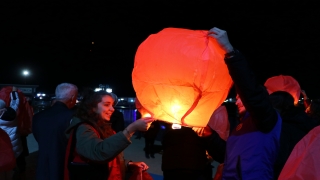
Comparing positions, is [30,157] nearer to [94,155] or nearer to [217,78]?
[94,155]

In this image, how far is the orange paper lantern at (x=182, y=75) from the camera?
1695mm

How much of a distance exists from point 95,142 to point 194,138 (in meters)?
1.52

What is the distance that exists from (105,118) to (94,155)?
0.54 metres

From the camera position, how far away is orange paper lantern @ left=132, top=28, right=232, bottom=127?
170 centimetres

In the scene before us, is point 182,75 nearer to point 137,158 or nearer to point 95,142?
point 95,142

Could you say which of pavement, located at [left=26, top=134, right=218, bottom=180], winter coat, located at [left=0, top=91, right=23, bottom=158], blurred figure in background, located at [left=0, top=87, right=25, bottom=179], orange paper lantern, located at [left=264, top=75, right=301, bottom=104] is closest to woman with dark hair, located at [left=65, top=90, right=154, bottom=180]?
orange paper lantern, located at [left=264, top=75, right=301, bottom=104]

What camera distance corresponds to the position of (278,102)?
95.0 inches

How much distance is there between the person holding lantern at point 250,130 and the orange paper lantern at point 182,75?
0.11 metres

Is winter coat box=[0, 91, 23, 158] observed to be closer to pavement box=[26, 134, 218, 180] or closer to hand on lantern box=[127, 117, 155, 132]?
pavement box=[26, 134, 218, 180]

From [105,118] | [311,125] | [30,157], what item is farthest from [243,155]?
[30,157]

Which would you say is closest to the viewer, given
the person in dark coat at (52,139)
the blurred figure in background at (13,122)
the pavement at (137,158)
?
the person in dark coat at (52,139)

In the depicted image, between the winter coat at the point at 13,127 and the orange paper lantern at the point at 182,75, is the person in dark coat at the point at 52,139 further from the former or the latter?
the winter coat at the point at 13,127

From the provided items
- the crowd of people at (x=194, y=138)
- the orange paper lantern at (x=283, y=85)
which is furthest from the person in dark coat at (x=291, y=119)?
the orange paper lantern at (x=283, y=85)

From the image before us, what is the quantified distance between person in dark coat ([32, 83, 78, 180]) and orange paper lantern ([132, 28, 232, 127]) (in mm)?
1876
